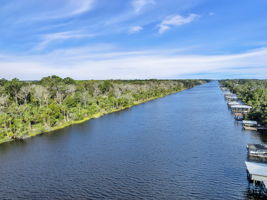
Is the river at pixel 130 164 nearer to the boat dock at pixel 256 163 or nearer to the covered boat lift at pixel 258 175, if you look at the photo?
the boat dock at pixel 256 163

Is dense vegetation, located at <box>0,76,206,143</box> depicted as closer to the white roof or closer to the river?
the river

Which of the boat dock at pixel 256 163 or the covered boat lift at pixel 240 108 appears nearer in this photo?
the boat dock at pixel 256 163

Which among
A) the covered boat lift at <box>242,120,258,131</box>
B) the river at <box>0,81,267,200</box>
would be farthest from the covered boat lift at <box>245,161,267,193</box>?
the covered boat lift at <box>242,120,258,131</box>

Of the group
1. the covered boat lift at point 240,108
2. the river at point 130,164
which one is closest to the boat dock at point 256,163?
the river at point 130,164

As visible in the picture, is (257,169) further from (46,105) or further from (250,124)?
(46,105)

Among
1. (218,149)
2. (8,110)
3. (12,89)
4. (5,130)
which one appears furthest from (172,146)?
(12,89)

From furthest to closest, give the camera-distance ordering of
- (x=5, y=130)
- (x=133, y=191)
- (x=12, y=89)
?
(x=12, y=89), (x=5, y=130), (x=133, y=191)

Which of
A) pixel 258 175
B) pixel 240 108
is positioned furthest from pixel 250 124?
pixel 258 175

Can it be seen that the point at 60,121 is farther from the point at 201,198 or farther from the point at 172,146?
the point at 201,198
